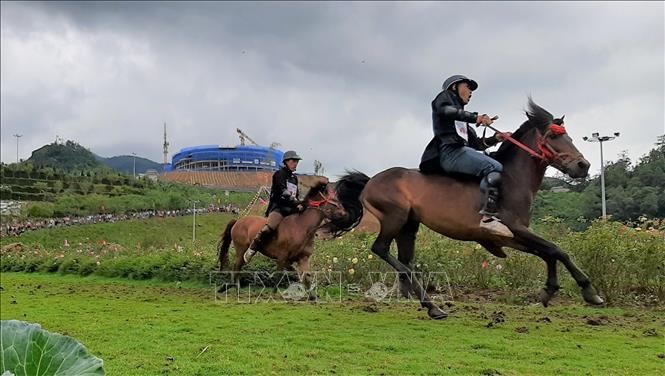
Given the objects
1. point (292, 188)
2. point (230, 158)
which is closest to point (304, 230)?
point (292, 188)

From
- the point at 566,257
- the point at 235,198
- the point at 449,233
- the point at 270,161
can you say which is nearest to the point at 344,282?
the point at 449,233

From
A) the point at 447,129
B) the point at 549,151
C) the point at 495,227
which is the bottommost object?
the point at 495,227

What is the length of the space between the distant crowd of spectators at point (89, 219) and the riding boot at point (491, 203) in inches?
1292

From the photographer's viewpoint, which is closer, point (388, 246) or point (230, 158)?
point (388, 246)

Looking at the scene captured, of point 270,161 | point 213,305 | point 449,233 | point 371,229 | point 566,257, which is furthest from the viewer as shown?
point 270,161

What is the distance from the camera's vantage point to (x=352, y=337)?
562 centimetres

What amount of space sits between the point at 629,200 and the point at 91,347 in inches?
301

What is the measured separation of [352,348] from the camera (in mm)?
5082

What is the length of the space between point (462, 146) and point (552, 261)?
152 centimetres

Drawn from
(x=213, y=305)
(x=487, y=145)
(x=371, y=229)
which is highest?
(x=487, y=145)

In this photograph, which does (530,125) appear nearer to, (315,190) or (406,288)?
(406,288)

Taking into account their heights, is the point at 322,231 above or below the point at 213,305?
above

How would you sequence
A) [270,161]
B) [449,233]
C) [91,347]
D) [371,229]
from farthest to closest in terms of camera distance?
[270,161]
[371,229]
[449,233]
[91,347]

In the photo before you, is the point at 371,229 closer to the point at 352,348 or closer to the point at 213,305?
the point at 213,305
